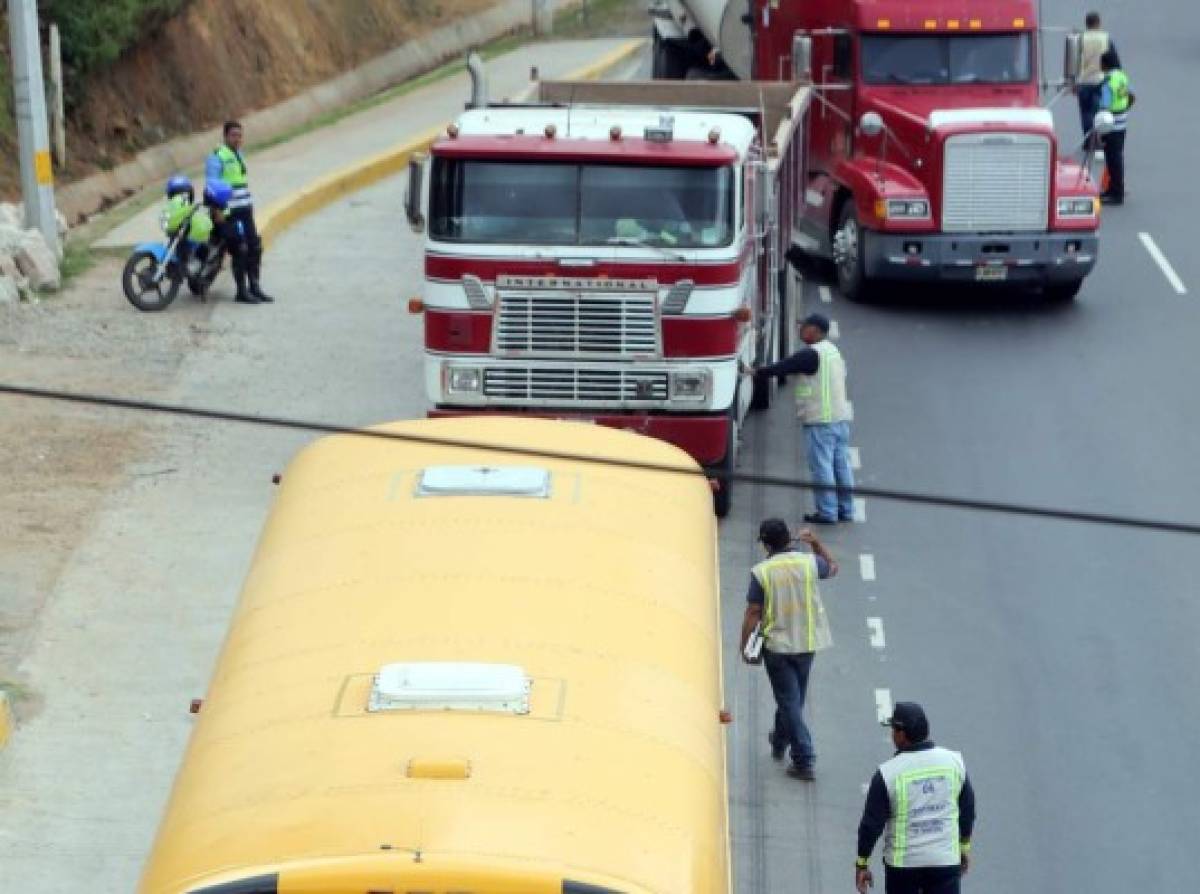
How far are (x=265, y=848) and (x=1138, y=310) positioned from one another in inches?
739

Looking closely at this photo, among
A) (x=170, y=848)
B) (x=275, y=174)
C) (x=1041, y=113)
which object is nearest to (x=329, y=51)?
(x=275, y=174)

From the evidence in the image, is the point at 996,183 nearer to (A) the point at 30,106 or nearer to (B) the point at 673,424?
(B) the point at 673,424

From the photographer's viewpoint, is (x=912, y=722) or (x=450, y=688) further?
(x=912, y=722)

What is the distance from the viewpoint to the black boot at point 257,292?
79.9 ft

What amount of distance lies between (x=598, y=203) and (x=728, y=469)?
7.09 ft

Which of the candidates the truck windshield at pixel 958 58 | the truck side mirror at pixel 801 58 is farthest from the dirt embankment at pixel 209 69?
the truck windshield at pixel 958 58

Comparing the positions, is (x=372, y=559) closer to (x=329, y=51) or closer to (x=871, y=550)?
(x=871, y=550)

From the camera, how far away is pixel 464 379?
57.7 ft

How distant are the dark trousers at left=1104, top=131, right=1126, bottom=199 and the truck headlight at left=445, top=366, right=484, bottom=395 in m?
13.5

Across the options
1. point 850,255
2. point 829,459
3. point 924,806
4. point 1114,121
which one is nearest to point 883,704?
point 829,459

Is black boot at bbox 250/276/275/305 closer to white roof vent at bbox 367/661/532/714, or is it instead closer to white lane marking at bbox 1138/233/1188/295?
white lane marking at bbox 1138/233/1188/295

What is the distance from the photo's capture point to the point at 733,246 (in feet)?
56.9

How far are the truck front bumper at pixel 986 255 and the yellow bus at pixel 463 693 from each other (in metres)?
13.7

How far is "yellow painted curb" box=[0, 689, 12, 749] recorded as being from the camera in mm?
13562
